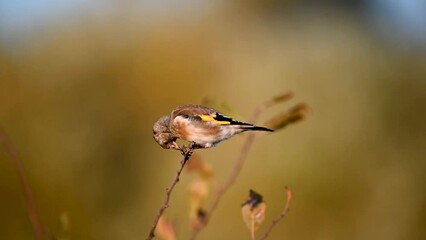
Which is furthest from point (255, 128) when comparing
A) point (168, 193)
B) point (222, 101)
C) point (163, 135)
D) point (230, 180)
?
point (222, 101)

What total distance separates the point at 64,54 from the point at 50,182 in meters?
2.89

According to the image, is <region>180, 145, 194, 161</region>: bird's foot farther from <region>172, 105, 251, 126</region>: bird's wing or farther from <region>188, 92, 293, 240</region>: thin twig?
<region>172, 105, 251, 126</region>: bird's wing

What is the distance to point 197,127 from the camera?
7.72ft

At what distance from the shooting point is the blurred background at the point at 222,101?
7.34 metres

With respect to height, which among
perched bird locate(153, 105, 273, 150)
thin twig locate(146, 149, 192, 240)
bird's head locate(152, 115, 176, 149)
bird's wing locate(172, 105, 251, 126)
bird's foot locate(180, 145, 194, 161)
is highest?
bird's wing locate(172, 105, 251, 126)

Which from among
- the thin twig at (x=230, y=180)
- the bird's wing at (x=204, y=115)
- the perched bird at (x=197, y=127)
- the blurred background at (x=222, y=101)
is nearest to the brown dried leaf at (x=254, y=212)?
the thin twig at (x=230, y=180)

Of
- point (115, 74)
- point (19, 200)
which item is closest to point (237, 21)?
point (115, 74)

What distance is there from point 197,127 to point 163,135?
221 mm

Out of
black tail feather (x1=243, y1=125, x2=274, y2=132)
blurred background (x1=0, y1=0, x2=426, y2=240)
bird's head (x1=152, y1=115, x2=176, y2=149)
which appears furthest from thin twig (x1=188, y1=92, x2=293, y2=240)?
blurred background (x1=0, y1=0, x2=426, y2=240)

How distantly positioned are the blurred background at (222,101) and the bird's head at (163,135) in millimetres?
4008

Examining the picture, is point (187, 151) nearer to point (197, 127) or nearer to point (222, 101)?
point (197, 127)

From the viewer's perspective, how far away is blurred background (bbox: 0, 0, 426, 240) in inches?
289

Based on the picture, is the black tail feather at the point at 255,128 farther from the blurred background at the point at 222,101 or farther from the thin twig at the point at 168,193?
the blurred background at the point at 222,101

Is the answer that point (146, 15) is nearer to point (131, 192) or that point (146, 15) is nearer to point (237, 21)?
point (237, 21)
